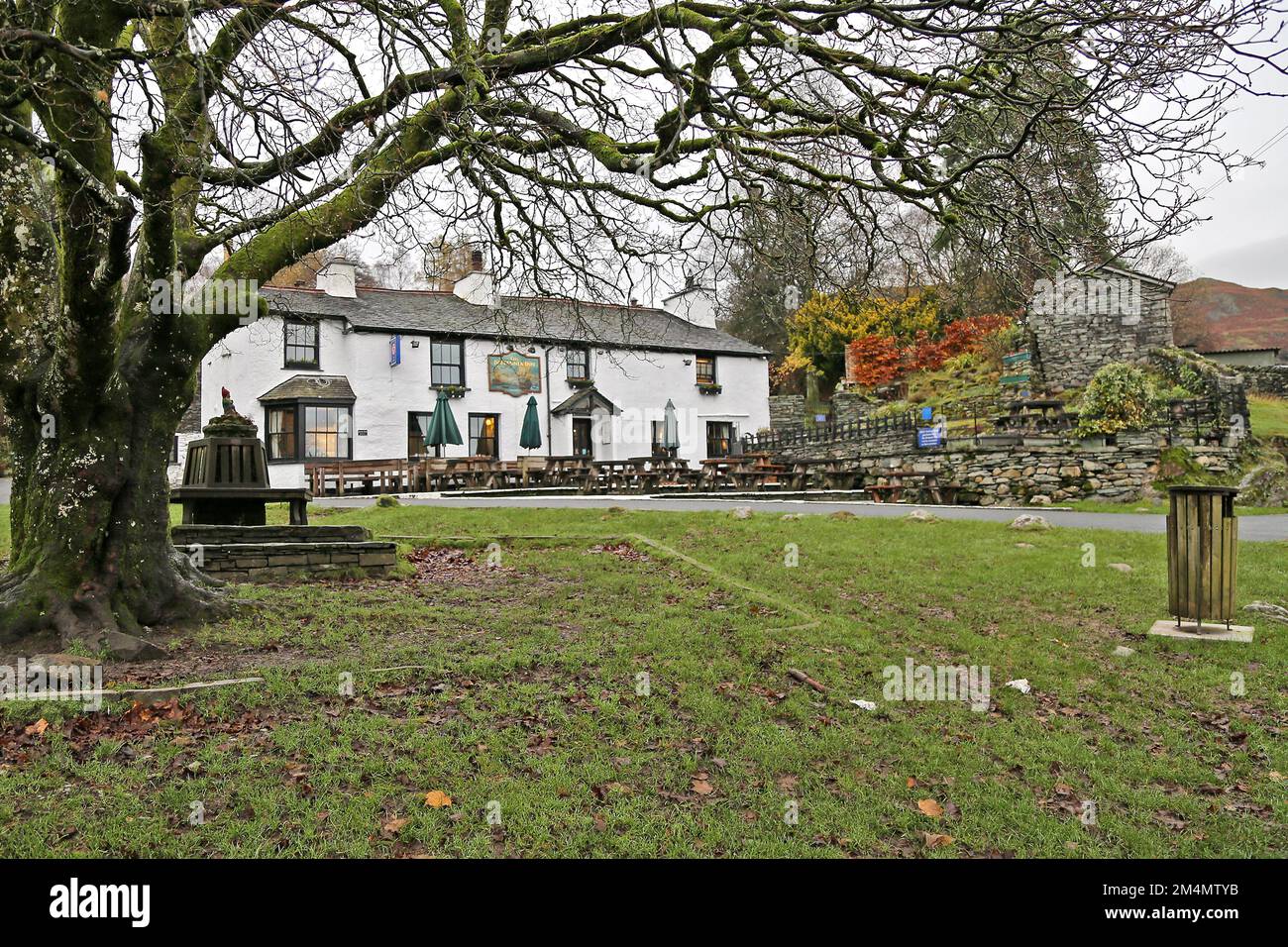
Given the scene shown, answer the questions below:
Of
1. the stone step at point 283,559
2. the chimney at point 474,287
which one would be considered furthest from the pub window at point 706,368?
the stone step at point 283,559

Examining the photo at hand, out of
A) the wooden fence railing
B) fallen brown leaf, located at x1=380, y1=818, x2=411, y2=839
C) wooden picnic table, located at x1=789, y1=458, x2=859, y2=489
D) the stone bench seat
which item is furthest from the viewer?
the wooden fence railing

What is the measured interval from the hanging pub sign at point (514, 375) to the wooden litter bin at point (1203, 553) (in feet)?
85.5

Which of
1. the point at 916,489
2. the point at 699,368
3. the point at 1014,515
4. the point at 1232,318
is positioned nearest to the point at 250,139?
the point at 1014,515

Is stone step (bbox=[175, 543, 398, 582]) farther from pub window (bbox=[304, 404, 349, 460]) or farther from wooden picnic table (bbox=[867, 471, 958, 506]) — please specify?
pub window (bbox=[304, 404, 349, 460])

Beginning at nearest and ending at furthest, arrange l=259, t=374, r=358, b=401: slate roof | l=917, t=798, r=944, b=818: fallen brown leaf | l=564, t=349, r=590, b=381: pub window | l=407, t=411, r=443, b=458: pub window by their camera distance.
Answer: l=917, t=798, r=944, b=818: fallen brown leaf < l=259, t=374, r=358, b=401: slate roof < l=407, t=411, r=443, b=458: pub window < l=564, t=349, r=590, b=381: pub window

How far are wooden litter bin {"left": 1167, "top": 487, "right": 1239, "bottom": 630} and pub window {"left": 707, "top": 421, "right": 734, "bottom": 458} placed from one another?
28.7 meters

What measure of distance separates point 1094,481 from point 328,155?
20316mm

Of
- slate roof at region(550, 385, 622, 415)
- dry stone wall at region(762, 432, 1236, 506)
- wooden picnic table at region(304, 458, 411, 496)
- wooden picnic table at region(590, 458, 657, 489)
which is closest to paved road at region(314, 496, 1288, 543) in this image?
dry stone wall at region(762, 432, 1236, 506)

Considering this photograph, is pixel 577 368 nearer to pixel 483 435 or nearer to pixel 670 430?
pixel 670 430

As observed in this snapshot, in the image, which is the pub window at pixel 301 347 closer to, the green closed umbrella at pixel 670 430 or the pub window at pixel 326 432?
the pub window at pixel 326 432

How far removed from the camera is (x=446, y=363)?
99.6 feet

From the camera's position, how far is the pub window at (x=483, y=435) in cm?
3106

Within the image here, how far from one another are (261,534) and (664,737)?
7.06 m

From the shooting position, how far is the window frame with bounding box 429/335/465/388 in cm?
2995
